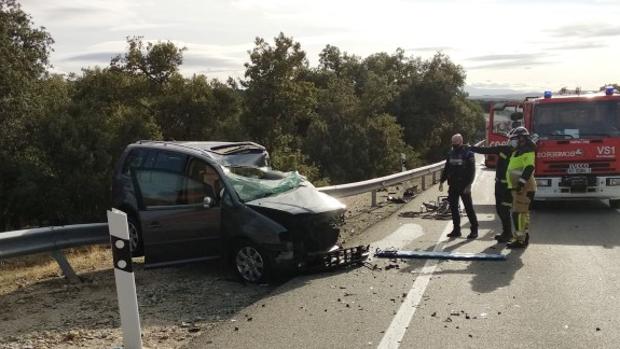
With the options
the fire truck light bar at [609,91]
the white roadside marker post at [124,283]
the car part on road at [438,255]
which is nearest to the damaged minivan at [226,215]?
the car part on road at [438,255]

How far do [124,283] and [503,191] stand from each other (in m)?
7.06

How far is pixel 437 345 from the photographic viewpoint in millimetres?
4871

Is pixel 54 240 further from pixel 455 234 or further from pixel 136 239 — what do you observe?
pixel 455 234

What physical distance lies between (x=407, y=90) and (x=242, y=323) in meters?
62.2

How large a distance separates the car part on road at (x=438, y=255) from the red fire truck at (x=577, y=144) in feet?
15.9

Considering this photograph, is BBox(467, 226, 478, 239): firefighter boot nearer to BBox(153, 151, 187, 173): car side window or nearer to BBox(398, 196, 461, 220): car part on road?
BBox(398, 196, 461, 220): car part on road

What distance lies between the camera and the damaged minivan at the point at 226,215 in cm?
702

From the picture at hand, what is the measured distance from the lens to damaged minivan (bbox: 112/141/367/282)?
7.02 metres

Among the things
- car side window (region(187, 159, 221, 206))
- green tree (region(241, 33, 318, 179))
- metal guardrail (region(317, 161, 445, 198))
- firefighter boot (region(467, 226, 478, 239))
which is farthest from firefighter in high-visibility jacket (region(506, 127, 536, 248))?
green tree (region(241, 33, 318, 179))

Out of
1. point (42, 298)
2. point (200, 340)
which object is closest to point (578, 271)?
point (200, 340)

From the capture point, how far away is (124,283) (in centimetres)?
474

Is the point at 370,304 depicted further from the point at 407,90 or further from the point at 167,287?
the point at 407,90

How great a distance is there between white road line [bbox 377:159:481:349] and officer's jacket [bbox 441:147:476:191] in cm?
247

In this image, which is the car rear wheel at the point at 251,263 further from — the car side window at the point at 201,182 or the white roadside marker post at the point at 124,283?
the white roadside marker post at the point at 124,283
